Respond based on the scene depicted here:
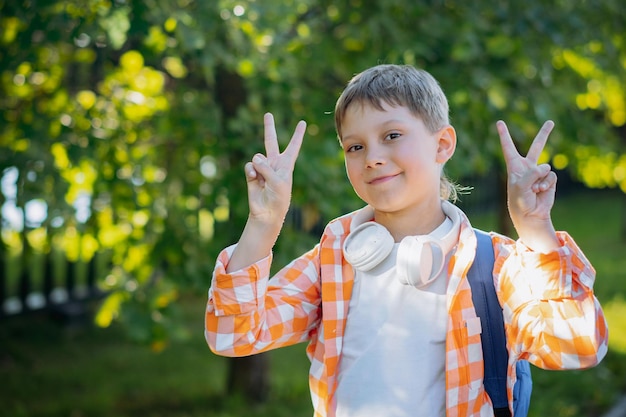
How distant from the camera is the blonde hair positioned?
6.12 ft

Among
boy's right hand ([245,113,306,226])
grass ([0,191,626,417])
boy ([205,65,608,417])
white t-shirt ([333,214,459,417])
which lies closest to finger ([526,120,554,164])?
boy ([205,65,608,417])

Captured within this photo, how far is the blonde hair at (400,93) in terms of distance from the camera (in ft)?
6.12

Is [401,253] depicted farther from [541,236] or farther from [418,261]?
[541,236]

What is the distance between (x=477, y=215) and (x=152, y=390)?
430 inches

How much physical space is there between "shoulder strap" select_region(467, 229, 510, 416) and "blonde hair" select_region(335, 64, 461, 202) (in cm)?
37

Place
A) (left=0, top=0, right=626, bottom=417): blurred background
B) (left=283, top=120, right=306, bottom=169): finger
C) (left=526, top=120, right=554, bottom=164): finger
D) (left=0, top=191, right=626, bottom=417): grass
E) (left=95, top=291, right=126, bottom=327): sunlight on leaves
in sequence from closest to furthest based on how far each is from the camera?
(left=526, top=120, right=554, bottom=164): finger < (left=283, top=120, right=306, bottom=169): finger < (left=0, top=0, right=626, bottom=417): blurred background < (left=95, top=291, right=126, bottom=327): sunlight on leaves < (left=0, top=191, right=626, bottom=417): grass

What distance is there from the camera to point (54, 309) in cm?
745

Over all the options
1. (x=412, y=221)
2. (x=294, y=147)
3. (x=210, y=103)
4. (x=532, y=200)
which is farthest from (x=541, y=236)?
(x=210, y=103)

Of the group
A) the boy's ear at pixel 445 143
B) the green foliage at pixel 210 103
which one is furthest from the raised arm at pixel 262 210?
the green foliage at pixel 210 103

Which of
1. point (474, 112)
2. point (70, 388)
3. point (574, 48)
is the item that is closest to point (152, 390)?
point (70, 388)

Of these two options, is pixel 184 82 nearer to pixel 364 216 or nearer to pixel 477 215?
pixel 364 216

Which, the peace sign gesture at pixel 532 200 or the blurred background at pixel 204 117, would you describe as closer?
the peace sign gesture at pixel 532 200

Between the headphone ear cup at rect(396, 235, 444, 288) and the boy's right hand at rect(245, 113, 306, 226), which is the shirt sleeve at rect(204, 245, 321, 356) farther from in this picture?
the headphone ear cup at rect(396, 235, 444, 288)

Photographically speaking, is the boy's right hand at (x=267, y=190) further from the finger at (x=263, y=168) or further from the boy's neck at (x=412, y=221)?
the boy's neck at (x=412, y=221)
